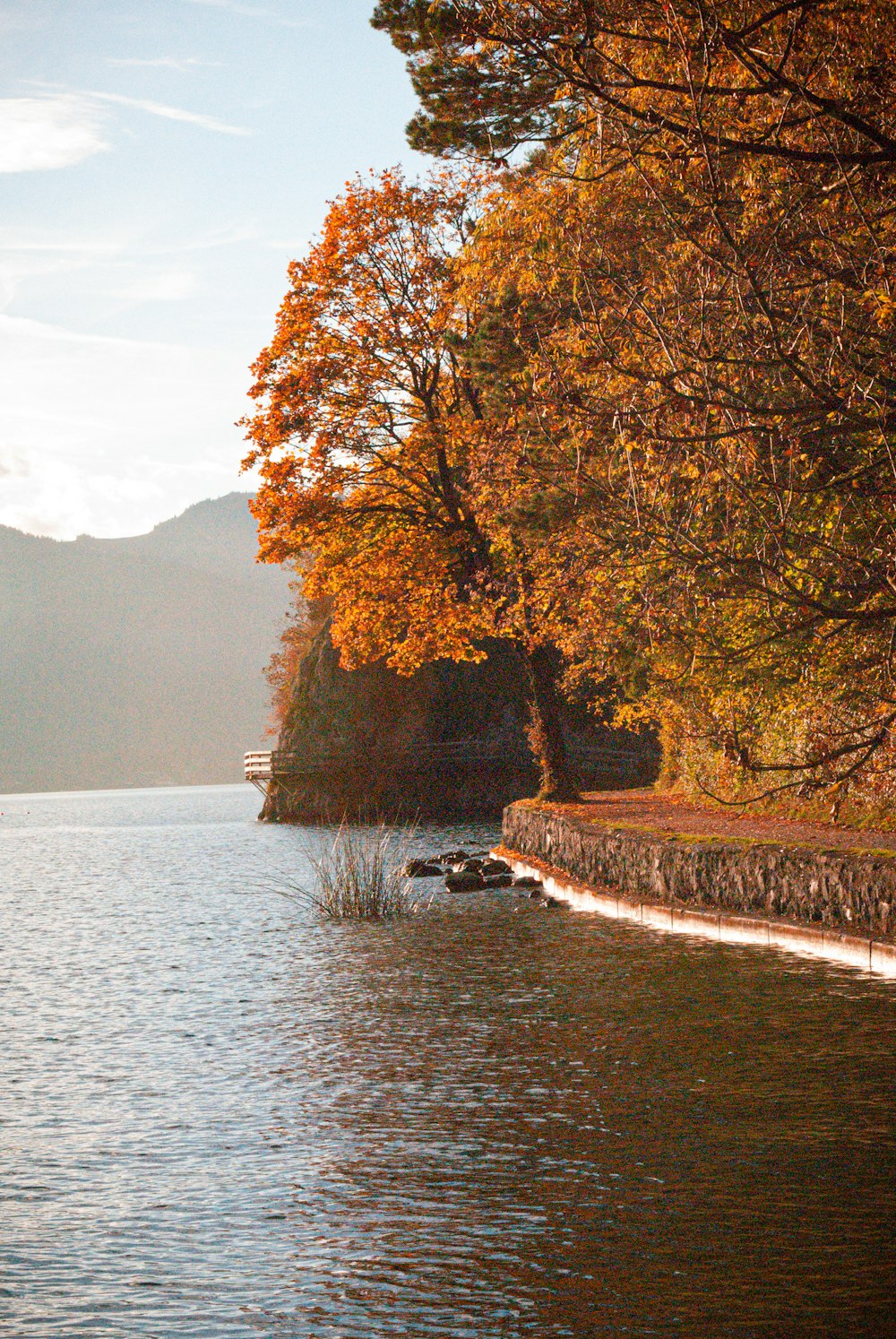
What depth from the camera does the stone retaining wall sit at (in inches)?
473

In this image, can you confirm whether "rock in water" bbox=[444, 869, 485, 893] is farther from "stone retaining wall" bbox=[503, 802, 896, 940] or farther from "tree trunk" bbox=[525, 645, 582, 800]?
"tree trunk" bbox=[525, 645, 582, 800]

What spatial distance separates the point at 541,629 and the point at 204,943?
29.1 feet

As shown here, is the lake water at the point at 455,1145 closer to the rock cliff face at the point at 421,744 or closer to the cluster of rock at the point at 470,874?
the cluster of rock at the point at 470,874

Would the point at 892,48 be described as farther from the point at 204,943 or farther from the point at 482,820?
the point at 482,820

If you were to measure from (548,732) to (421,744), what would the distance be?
22923mm

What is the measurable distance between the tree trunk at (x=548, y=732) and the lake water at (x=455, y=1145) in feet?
40.9

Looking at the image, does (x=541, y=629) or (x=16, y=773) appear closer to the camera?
(x=541, y=629)

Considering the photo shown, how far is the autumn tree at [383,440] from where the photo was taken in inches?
1070

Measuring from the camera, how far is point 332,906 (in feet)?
60.5

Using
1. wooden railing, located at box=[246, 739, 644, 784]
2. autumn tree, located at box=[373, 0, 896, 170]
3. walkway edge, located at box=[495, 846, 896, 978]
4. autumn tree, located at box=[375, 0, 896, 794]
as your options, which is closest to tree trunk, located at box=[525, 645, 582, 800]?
walkway edge, located at box=[495, 846, 896, 978]

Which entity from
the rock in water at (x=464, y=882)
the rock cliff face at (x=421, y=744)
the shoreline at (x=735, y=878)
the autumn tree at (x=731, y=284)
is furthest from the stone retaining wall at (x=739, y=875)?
the rock cliff face at (x=421, y=744)

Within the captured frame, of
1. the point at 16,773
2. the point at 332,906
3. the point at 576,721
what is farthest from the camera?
the point at 16,773

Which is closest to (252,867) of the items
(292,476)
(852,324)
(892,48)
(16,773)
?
(292,476)

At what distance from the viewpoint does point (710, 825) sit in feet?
61.2
